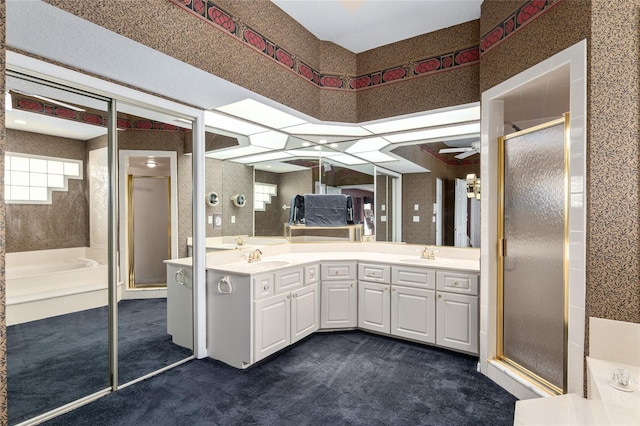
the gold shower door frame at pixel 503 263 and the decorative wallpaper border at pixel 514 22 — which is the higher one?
the decorative wallpaper border at pixel 514 22

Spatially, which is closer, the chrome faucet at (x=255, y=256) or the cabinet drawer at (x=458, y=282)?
the cabinet drawer at (x=458, y=282)

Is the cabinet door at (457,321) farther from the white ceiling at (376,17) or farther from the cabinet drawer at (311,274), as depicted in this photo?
the white ceiling at (376,17)

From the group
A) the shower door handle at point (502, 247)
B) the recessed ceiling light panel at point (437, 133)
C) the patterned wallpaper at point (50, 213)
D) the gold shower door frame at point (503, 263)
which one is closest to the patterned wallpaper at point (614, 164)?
the gold shower door frame at point (503, 263)

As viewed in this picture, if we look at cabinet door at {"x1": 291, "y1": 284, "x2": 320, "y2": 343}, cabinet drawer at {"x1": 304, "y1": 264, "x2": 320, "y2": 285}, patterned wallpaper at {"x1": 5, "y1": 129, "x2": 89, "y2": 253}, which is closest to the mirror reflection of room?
patterned wallpaper at {"x1": 5, "y1": 129, "x2": 89, "y2": 253}

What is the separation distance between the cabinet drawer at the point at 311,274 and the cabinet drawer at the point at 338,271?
7cm

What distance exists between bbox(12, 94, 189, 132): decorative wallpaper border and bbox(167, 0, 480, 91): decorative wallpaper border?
949 mm

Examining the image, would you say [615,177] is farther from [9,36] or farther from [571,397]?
[9,36]

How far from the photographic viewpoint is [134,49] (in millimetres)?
1912

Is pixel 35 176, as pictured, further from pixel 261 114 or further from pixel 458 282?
pixel 458 282

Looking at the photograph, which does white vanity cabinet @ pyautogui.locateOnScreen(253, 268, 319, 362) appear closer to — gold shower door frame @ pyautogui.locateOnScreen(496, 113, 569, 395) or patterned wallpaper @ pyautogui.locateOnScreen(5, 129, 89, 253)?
patterned wallpaper @ pyautogui.locateOnScreen(5, 129, 89, 253)

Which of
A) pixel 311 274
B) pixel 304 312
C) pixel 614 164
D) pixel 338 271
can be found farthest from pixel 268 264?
pixel 614 164

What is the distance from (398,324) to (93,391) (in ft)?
8.37

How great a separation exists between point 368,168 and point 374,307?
5.32 ft

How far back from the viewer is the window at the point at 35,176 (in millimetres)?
1996
